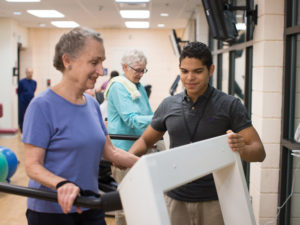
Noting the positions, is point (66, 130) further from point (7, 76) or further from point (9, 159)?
point (7, 76)

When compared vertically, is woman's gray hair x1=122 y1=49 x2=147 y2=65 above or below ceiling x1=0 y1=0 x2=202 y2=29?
below

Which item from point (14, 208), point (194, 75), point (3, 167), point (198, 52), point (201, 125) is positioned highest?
point (198, 52)

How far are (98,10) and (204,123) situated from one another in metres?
7.72

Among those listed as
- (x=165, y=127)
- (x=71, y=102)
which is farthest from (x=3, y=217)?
(x=71, y=102)

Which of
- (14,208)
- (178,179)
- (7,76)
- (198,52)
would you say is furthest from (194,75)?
(7,76)

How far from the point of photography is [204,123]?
6.16 feet

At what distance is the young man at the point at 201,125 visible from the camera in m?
1.86

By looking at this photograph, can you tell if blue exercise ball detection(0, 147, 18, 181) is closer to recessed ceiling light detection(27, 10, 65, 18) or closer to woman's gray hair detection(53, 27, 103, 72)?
woman's gray hair detection(53, 27, 103, 72)

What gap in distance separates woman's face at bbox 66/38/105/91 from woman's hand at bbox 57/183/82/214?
0.41 meters

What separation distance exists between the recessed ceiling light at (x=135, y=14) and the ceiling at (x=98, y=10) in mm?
127

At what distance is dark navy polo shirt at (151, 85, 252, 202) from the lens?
1.87 m

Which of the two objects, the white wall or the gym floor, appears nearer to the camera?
the gym floor

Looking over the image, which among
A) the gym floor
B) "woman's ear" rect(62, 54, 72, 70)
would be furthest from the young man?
the gym floor

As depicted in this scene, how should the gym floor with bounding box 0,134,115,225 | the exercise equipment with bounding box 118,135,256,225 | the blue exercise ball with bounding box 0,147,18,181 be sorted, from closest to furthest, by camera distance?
the exercise equipment with bounding box 118,135,256,225 → the gym floor with bounding box 0,134,115,225 → the blue exercise ball with bounding box 0,147,18,181
